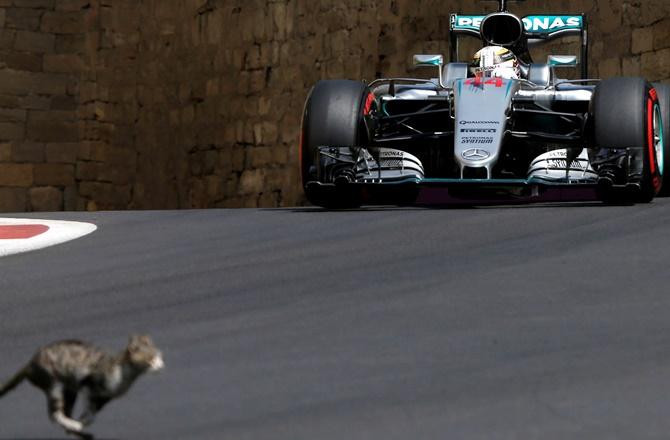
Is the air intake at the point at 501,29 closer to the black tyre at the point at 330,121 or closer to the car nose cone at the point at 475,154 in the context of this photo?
the black tyre at the point at 330,121

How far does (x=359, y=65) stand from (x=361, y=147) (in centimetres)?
927

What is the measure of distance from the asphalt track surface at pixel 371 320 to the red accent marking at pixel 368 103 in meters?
0.67

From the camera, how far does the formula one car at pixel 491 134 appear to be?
1075cm

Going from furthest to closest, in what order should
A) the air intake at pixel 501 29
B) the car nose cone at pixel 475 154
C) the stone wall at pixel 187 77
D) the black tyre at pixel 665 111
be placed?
the stone wall at pixel 187 77 → the air intake at pixel 501 29 → the black tyre at pixel 665 111 → the car nose cone at pixel 475 154

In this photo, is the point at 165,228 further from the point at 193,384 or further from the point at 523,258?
the point at 193,384

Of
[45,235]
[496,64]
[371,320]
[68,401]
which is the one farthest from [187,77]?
[68,401]

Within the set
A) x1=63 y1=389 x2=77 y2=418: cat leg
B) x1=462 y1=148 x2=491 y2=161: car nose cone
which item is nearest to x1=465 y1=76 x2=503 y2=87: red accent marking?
x1=462 y1=148 x2=491 y2=161: car nose cone

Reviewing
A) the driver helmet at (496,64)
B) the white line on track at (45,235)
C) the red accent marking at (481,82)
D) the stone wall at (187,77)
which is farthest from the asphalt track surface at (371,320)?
the stone wall at (187,77)

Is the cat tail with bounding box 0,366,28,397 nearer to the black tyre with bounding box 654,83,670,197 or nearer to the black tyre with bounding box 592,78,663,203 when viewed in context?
the black tyre with bounding box 592,78,663,203

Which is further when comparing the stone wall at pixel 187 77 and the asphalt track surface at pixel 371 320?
the stone wall at pixel 187 77

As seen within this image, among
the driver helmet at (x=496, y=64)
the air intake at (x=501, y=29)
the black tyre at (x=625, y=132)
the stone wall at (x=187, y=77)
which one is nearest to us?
the black tyre at (x=625, y=132)

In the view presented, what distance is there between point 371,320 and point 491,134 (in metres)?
4.11

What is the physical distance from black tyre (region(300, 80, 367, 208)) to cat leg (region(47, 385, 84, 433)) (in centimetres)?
657

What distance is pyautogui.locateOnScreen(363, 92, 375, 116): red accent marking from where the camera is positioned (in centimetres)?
1148
